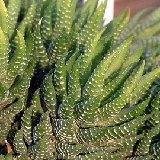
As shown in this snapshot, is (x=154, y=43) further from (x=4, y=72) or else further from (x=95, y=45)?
(x=4, y=72)

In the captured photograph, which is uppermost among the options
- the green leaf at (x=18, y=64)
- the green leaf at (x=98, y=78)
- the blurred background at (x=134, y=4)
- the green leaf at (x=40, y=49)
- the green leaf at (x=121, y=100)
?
the blurred background at (x=134, y=4)

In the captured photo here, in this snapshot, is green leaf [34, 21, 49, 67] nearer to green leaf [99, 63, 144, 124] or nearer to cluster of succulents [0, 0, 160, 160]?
cluster of succulents [0, 0, 160, 160]

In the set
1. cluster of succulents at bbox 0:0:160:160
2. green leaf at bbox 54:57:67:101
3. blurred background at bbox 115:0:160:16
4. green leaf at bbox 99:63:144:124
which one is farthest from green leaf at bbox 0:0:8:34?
blurred background at bbox 115:0:160:16

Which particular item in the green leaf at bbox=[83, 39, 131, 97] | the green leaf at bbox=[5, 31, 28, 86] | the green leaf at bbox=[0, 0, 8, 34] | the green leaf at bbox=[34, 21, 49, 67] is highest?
the green leaf at bbox=[0, 0, 8, 34]

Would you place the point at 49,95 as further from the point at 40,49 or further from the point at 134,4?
the point at 134,4

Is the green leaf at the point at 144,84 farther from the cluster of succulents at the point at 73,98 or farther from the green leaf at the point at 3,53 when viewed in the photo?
the green leaf at the point at 3,53

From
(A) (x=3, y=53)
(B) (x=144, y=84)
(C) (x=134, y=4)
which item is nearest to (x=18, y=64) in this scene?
(A) (x=3, y=53)

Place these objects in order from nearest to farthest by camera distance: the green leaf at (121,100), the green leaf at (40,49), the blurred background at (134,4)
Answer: the green leaf at (121,100) < the green leaf at (40,49) < the blurred background at (134,4)

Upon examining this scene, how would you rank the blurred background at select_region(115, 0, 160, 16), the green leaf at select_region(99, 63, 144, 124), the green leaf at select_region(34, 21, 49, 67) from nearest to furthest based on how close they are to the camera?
the green leaf at select_region(99, 63, 144, 124) < the green leaf at select_region(34, 21, 49, 67) < the blurred background at select_region(115, 0, 160, 16)

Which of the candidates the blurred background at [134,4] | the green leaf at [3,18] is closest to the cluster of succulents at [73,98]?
the green leaf at [3,18]
